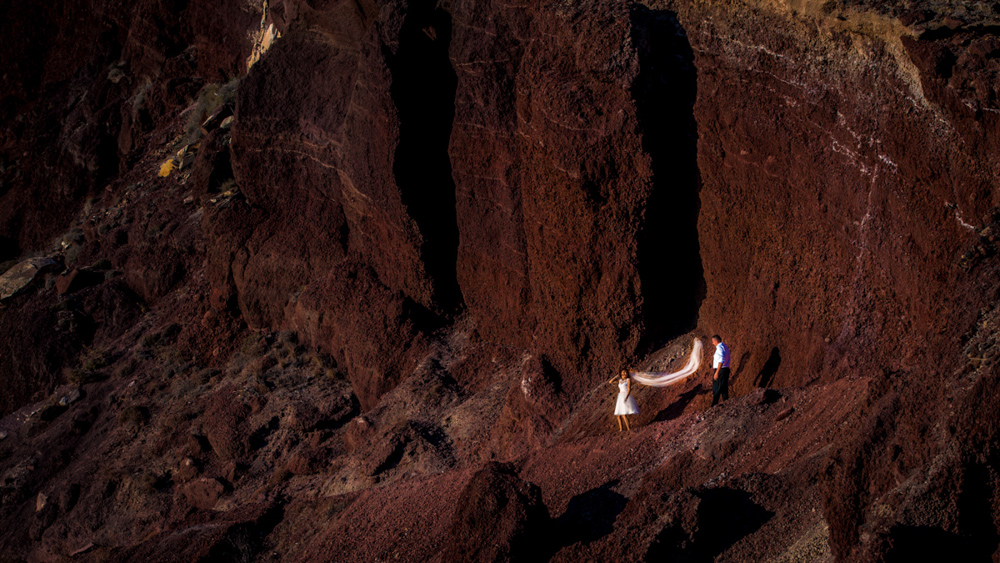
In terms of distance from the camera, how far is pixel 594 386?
13656 millimetres

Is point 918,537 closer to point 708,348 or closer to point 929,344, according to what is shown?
point 929,344

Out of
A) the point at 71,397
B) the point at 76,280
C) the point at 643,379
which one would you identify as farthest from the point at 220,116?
the point at 643,379

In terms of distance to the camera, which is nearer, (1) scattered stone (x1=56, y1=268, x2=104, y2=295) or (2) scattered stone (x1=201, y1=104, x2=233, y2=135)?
(2) scattered stone (x1=201, y1=104, x2=233, y2=135)

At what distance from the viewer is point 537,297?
564 inches

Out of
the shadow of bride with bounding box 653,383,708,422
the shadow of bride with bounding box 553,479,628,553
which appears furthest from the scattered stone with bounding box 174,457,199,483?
the shadow of bride with bounding box 553,479,628,553

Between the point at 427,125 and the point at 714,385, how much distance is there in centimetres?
663

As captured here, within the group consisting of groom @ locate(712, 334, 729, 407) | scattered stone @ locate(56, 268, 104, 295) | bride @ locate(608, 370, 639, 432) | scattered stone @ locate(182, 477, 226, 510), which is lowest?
scattered stone @ locate(182, 477, 226, 510)

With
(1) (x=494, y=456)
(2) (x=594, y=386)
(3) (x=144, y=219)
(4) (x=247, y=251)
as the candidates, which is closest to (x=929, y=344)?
(2) (x=594, y=386)

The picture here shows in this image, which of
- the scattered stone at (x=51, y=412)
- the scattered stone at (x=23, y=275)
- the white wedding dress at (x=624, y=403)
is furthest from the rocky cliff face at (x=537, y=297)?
the white wedding dress at (x=624, y=403)

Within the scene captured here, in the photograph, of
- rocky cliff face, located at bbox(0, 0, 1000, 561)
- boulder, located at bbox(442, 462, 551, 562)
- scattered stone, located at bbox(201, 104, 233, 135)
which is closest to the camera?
rocky cliff face, located at bbox(0, 0, 1000, 561)

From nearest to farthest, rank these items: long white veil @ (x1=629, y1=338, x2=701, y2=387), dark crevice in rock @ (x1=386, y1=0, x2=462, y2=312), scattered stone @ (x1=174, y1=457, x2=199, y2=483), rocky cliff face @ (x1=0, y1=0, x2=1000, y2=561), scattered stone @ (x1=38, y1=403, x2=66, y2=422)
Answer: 1. rocky cliff face @ (x1=0, y1=0, x2=1000, y2=561)
2. long white veil @ (x1=629, y1=338, x2=701, y2=387)
3. dark crevice in rock @ (x1=386, y1=0, x2=462, y2=312)
4. scattered stone @ (x1=174, y1=457, x2=199, y2=483)
5. scattered stone @ (x1=38, y1=403, x2=66, y2=422)

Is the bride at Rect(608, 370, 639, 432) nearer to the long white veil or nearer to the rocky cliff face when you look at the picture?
the rocky cliff face

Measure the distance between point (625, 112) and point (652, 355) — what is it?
3441 mm

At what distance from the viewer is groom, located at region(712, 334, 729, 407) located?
1155 centimetres
